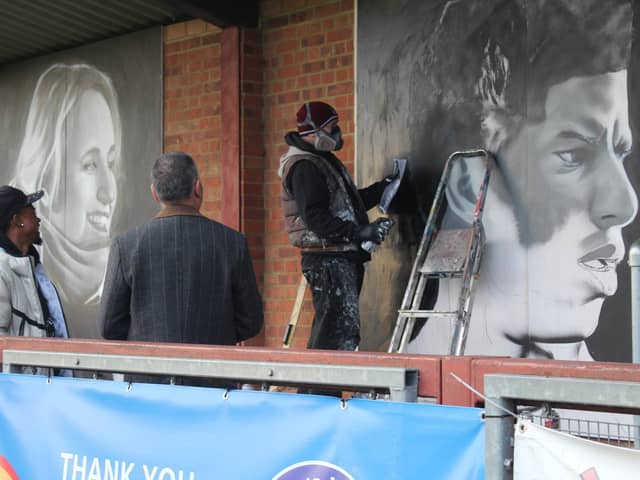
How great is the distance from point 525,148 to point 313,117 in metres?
1.31

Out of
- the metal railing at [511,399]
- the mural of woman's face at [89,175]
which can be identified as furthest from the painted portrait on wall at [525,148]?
the metal railing at [511,399]

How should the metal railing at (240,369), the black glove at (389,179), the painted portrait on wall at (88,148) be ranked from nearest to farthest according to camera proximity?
the metal railing at (240,369) < the black glove at (389,179) < the painted portrait on wall at (88,148)

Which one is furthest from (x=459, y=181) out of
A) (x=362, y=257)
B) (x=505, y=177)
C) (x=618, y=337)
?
(x=618, y=337)

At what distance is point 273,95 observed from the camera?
8.43 m

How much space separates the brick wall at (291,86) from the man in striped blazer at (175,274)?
329 centimetres

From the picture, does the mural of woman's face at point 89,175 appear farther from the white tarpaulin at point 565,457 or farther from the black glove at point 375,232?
the white tarpaulin at point 565,457

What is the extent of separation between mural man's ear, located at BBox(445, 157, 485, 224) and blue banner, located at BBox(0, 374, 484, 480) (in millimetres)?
3756

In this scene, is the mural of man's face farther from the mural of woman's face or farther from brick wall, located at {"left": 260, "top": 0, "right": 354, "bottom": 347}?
the mural of woman's face

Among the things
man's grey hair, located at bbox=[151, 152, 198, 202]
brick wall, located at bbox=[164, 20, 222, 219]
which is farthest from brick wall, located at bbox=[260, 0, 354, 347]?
man's grey hair, located at bbox=[151, 152, 198, 202]

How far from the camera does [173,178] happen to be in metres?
4.54

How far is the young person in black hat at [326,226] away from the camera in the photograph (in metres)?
6.53

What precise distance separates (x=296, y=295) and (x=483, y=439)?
5643 millimetres

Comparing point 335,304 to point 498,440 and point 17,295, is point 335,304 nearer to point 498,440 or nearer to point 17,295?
point 17,295

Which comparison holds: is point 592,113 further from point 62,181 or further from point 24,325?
point 62,181
